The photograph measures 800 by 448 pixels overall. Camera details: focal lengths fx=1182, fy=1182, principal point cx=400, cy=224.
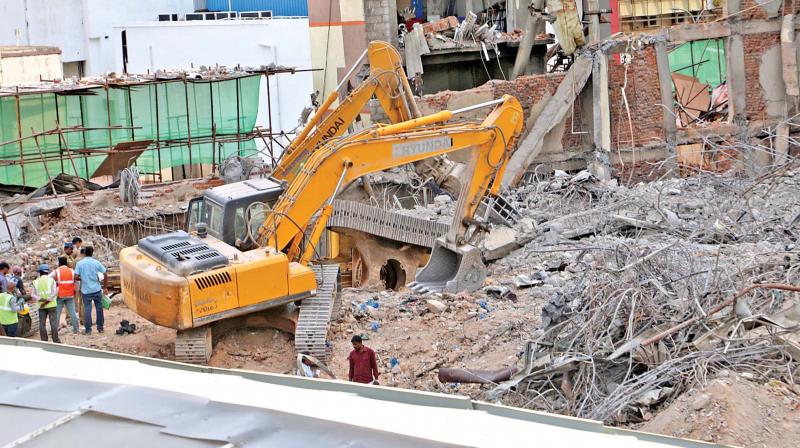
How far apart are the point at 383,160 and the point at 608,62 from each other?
11479 mm

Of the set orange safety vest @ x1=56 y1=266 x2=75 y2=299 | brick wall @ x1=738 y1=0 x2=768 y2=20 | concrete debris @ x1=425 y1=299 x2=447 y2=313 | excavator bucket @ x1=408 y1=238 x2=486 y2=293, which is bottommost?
concrete debris @ x1=425 y1=299 x2=447 y2=313

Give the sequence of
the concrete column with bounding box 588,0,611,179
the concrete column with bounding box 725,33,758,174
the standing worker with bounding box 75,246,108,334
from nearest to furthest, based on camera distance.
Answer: the standing worker with bounding box 75,246,108,334 → the concrete column with bounding box 725,33,758,174 → the concrete column with bounding box 588,0,611,179

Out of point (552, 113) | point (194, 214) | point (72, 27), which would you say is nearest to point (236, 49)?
point (72, 27)

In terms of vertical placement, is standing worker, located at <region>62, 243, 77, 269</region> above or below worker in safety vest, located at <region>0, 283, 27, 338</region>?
above

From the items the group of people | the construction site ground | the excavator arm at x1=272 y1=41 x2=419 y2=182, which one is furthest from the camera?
the excavator arm at x1=272 y1=41 x2=419 y2=182

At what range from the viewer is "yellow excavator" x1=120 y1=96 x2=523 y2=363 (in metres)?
13.0

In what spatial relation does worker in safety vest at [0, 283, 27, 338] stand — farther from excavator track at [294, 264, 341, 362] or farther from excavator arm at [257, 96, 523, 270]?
excavator track at [294, 264, 341, 362]

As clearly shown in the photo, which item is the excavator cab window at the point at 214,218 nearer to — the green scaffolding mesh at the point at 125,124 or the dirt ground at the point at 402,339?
the dirt ground at the point at 402,339

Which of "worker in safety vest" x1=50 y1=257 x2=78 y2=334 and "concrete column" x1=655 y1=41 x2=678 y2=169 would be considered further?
"concrete column" x1=655 y1=41 x2=678 y2=169

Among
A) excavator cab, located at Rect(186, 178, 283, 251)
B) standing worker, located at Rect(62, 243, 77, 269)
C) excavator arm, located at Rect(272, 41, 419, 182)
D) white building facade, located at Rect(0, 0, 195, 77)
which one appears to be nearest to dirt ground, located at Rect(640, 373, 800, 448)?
excavator cab, located at Rect(186, 178, 283, 251)

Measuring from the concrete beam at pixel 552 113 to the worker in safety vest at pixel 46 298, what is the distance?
12371mm

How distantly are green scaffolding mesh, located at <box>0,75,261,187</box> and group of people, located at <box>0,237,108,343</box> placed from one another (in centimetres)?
915

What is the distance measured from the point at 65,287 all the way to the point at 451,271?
17.1 feet

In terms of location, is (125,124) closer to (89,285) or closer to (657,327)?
(89,285)
